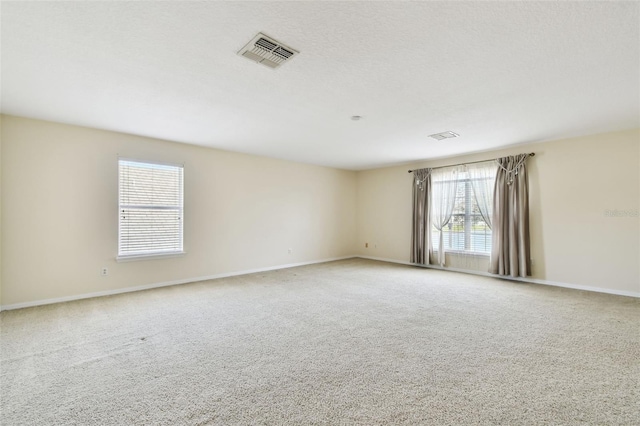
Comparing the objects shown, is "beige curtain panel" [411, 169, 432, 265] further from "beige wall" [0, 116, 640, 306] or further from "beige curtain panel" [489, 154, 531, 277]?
"beige curtain panel" [489, 154, 531, 277]

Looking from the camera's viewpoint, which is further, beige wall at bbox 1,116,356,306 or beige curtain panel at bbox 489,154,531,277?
beige curtain panel at bbox 489,154,531,277

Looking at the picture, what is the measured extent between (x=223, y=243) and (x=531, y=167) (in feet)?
19.4

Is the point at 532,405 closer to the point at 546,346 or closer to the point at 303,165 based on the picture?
the point at 546,346

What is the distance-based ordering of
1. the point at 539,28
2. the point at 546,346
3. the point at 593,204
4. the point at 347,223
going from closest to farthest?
the point at 539,28
the point at 546,346
the point at 593,204
the point at 347,223

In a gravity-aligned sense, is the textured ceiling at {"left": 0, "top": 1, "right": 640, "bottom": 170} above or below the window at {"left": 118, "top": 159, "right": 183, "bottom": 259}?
above

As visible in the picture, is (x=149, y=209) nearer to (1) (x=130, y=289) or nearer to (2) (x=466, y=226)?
(1) (x=130, y=289)

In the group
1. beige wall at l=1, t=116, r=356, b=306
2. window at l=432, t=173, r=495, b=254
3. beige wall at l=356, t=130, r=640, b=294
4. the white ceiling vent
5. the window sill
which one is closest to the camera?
the white ceiling vent

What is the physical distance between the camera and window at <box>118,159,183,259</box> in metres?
4.34

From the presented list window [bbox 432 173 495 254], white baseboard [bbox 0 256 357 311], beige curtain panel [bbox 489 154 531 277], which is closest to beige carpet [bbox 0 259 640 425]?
white baseboard [bbox 0 256 357 311]

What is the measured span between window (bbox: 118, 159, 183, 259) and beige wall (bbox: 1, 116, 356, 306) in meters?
0.12

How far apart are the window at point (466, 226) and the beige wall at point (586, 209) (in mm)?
730

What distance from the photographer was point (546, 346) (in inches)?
101

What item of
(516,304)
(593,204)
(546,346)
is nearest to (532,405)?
(546,346)

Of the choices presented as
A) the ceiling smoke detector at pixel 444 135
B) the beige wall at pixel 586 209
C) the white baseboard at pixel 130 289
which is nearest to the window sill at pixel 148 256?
the white baseboard at pixel 130 289
